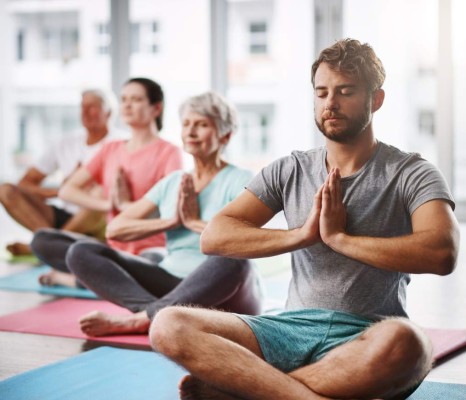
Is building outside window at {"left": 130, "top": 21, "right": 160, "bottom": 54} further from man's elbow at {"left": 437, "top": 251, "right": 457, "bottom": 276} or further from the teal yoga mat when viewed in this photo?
man's elbow at {"left": 437, "top": 251, "right": 457, "bottom": 276}

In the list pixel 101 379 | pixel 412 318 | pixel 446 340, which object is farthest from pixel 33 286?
pixel 446 340

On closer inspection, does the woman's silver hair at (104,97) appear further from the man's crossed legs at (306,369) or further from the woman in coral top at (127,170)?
the man's crossed legs at (306,369)

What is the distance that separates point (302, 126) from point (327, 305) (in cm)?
516

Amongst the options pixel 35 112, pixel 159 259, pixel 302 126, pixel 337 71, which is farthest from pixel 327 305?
pixel 35 112

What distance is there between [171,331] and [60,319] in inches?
64.3

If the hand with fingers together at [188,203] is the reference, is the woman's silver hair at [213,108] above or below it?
above

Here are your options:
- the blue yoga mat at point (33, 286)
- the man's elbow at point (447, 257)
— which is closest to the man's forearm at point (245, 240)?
the man's elbow at point (447, 257)

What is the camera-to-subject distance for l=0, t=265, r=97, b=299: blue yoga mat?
167 inches

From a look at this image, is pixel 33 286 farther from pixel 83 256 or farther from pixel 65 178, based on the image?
pixel 83 256

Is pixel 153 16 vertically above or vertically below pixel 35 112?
above

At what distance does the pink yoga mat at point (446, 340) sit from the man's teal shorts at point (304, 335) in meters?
0.81

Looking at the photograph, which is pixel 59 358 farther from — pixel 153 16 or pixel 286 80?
pixel 153 16

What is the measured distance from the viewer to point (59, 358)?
117 inches

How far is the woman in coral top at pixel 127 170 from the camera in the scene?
3.90m
